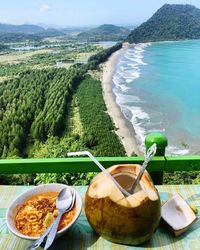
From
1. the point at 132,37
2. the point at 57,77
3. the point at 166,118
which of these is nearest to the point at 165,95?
the point at 166,118

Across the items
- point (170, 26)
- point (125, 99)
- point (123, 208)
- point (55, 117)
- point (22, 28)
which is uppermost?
point (123, 208)

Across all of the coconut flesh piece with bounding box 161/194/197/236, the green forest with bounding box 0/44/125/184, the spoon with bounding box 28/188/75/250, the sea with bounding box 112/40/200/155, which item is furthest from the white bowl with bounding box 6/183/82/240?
the sea with bounding box 112/40/200/155

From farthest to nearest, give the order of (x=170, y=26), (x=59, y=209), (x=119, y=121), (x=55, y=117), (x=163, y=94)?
(x=170, y=26) → (x=163, y=94) → (x=55, y=117) → (x=119, y=121) → (x=59, y=209)

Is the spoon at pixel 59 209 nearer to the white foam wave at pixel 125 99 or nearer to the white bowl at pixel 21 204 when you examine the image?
the white bowl at pixel 21 204

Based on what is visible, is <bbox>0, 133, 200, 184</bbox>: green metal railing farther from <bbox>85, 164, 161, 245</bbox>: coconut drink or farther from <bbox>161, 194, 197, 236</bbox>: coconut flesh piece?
<bbox>85, 164, 161, 245</bbox>: coconut drink

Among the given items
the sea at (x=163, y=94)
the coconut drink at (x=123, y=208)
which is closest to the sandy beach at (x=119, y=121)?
the sea at (x=163, y=94)

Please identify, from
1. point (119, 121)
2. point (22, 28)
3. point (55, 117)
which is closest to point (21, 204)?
point (119, 121)

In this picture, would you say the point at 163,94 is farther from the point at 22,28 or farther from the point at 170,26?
the point at 22,28
